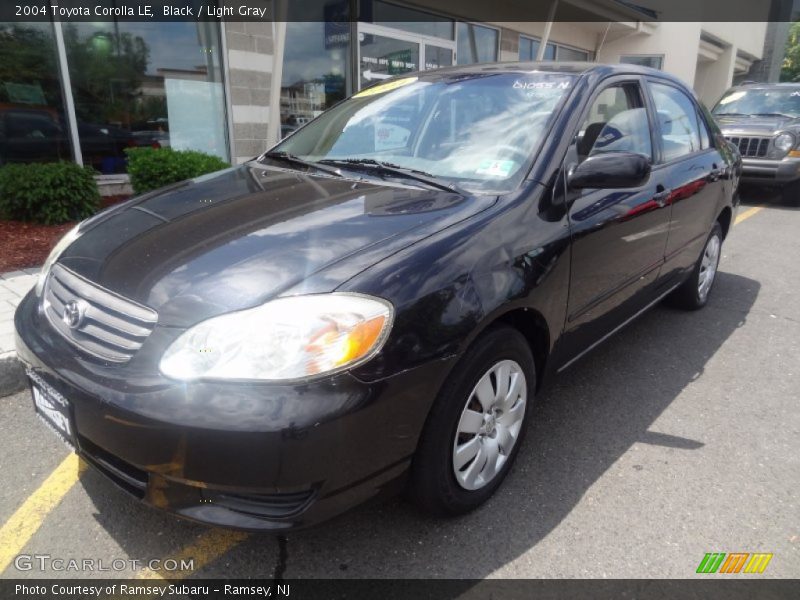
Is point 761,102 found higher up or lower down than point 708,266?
higher up

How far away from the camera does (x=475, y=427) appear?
7.06 feet

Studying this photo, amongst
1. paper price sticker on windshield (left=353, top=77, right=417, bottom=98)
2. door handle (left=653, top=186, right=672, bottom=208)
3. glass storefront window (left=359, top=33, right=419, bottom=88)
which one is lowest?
door handle (left=653, top=186, right=672, bottom=208)

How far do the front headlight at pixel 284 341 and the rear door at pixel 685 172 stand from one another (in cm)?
234

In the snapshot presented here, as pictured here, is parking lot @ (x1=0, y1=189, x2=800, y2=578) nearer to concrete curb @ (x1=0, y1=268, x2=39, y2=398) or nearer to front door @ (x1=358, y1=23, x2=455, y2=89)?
concrete curb @ (x1=0, y1=268, x2=39, y2=398)

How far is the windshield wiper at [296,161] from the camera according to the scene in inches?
112

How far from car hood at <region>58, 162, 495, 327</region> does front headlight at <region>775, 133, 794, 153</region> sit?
28.9ft

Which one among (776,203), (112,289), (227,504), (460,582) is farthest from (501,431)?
(776,203)

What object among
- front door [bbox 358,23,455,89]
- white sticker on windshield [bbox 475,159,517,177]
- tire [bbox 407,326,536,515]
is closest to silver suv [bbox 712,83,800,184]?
front door [bbox 358,23,455,89]

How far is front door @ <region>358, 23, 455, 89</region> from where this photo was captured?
9.43 metres

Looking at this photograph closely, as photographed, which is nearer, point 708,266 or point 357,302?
point 357,302

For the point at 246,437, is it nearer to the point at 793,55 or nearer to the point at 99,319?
the point at 99,319

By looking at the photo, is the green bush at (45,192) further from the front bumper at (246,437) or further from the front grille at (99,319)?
the front bumper at (246,437)

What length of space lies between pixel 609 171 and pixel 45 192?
5130 mm

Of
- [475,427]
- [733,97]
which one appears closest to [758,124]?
[733,97]
